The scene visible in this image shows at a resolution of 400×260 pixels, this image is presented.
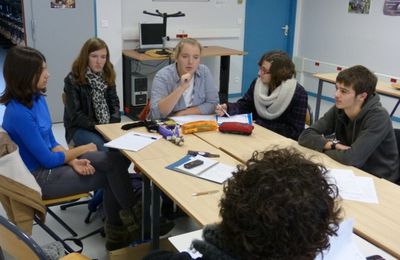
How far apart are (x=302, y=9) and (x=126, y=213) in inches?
207

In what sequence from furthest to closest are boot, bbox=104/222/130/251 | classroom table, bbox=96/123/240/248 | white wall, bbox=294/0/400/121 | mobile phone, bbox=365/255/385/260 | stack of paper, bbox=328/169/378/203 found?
white wall, bbox=294/0/400/121 → boot, bbox=104/222/130/251 → stack of paper, bbox=328/169/378/203 → classroom table, bbox=96/123/240/248 → mobile phone, bbox=365/255/385/260

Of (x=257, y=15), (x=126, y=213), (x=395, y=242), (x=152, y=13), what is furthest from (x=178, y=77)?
(x=257, y=15)

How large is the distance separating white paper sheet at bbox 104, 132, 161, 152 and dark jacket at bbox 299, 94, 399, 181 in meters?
0.88

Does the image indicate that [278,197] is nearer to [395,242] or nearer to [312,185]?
[312,185]

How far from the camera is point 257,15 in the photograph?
21.0ft

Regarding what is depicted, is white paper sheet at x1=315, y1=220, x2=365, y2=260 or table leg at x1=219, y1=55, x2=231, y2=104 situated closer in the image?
white paper sheet at x1=315, y1=220, x2=365, y2=260

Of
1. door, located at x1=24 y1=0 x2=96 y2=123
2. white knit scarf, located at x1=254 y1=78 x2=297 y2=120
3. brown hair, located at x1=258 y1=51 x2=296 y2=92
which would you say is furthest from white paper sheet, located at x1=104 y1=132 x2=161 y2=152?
door, located at x1=24 y1=0 x2=96 y2=123

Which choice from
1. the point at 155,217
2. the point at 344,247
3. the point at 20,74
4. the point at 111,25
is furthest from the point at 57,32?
the point at 344,247

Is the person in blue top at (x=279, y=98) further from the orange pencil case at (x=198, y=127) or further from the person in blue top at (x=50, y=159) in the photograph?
the person in blue top at (x=50, y=159)

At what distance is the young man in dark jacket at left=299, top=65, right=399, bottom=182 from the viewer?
2225 mm

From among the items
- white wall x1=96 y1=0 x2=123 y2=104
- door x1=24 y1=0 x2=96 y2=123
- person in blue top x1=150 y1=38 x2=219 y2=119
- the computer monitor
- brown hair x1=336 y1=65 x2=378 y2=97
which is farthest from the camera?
the computer monitor

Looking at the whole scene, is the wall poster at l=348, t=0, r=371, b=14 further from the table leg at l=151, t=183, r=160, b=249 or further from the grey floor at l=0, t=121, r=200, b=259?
the table leg at l=151, t=183, r=160, b=249

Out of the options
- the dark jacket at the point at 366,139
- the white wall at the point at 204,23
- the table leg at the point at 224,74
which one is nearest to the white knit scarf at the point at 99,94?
the dark jacket at the point at 366,139

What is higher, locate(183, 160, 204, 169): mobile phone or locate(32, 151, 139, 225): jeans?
locate(183, 160, 204, 169): mobile phone
